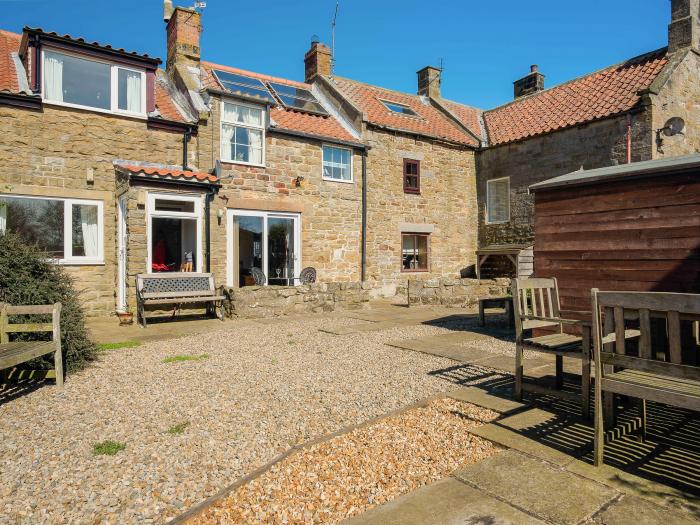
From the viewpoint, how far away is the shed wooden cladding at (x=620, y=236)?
6445 mm

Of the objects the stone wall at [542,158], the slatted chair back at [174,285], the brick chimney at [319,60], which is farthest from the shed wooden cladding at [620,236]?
the brick chimney at [319,60]

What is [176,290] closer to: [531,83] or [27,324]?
[27,324]

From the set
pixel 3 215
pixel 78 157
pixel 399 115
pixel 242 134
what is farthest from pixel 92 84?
pixel 399 115

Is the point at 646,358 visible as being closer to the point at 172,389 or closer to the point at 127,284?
the point at 172,389

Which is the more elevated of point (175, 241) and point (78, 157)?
point (78, 157)

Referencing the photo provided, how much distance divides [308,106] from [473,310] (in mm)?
9241

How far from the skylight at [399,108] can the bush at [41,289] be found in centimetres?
1507

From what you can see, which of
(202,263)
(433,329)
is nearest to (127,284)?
(202,263)

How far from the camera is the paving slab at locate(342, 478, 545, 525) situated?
2625mm

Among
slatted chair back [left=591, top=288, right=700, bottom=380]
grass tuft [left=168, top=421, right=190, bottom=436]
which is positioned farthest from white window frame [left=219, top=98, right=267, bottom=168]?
slatted chair back [left=591, top=288, right=700, bottom=380]

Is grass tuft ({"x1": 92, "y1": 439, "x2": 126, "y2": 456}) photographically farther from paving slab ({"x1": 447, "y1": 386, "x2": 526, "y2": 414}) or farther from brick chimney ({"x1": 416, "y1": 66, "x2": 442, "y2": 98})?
brick chimney ({"x1": 416, "y1": 66, "x2": 442, "y2": 98})

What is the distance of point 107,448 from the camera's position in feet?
11.9

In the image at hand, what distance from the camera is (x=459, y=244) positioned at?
18.7 meters

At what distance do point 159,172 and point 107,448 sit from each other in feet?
27.3
